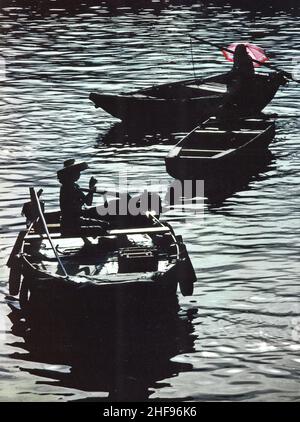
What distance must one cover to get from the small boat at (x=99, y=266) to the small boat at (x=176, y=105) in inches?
570

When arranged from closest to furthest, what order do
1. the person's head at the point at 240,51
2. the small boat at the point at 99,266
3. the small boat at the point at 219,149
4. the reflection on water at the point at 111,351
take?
the reflection on water at the point at 111,351 < the small boat at the point at 99,266 < the small boat at the point at 219,149 < the person's head at the point at 240,51

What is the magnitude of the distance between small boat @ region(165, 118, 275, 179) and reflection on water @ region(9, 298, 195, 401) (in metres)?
9.28

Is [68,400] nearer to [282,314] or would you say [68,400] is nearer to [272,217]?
Result: [282,314]

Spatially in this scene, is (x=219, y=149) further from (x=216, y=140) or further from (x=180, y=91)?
(x=180, y=91)

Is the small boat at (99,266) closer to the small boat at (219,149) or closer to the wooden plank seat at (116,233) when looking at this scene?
the wooden plank seat at (116,233)

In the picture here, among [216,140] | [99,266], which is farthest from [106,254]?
[216,140]

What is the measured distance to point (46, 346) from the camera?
17.0 m

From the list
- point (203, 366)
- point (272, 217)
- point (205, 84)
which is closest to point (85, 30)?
point (205, 84)

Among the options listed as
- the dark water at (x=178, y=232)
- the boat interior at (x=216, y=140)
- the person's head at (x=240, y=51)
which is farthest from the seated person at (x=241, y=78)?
the boat interior at (x=216, y=140)

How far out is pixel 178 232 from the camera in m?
23.3

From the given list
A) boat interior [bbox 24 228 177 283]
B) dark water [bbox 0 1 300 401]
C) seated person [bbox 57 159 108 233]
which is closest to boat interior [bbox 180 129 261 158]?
dark water [bbox 0 1 300 401]

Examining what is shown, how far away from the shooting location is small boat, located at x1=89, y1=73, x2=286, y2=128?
112ft

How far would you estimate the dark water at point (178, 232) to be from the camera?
15.7 meters

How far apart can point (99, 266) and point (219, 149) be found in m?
12.3
